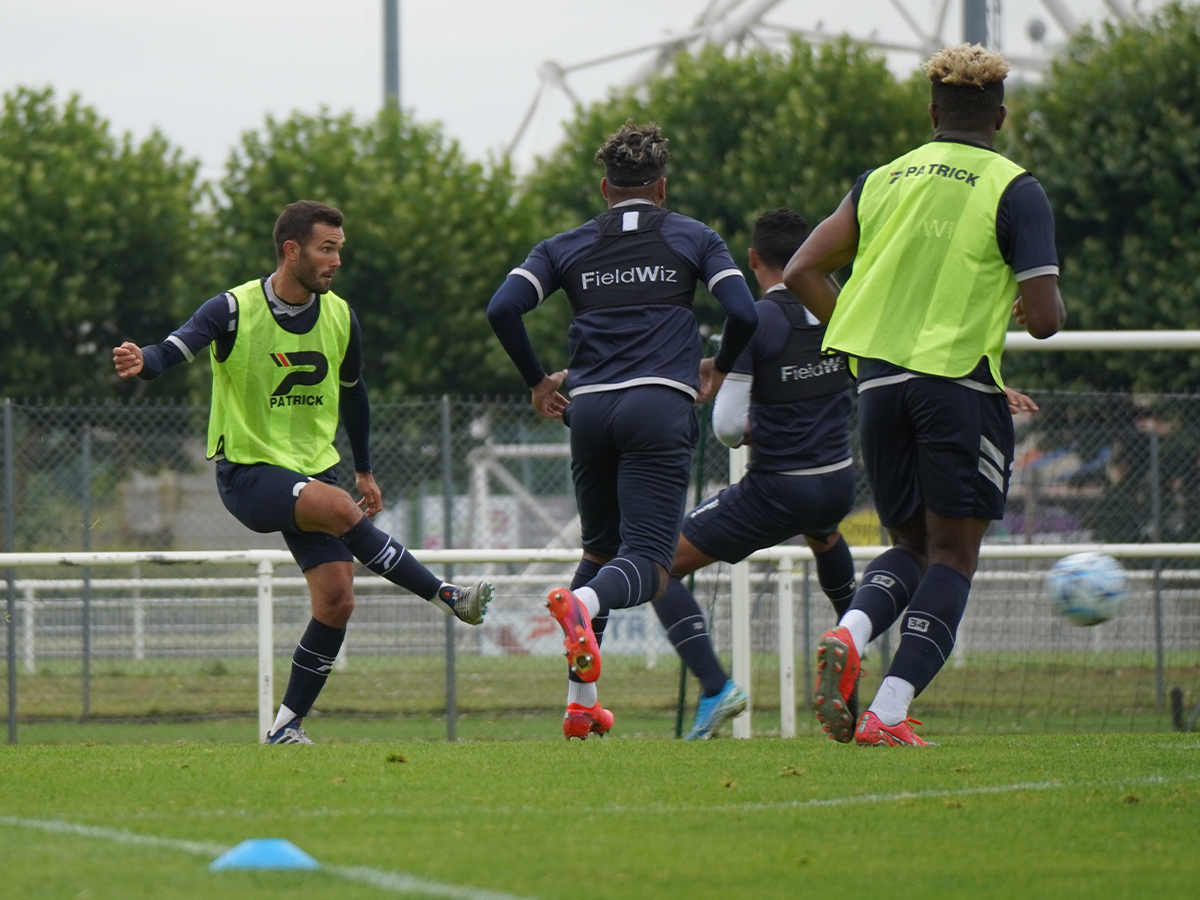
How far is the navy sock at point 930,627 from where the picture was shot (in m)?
5.30

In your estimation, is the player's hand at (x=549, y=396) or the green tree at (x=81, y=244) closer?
the player's hand at (x=549, y=396)

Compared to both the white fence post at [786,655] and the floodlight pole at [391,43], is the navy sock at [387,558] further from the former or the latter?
the floodlight pole at [391,43]

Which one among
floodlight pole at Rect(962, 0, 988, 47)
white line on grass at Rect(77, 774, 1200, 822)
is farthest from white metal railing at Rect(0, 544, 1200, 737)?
floodlight pole at Rect(962, 0, 988, 47)

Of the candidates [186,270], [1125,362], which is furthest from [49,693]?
[186,270]

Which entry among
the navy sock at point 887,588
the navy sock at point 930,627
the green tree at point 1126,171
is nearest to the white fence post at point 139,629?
the navy sock at point 887,588

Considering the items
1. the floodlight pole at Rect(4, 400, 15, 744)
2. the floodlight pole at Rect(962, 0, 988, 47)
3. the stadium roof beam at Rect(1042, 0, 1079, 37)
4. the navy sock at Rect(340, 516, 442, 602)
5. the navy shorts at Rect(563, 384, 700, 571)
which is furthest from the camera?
the stadium roof beam at Rect(1042, 0, 1079, 37)

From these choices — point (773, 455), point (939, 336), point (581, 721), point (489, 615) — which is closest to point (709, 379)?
point (773, 455)

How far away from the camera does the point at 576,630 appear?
17.6ft

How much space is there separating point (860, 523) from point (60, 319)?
15.2 meters

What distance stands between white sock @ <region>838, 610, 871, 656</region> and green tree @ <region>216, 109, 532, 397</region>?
18.8 metres

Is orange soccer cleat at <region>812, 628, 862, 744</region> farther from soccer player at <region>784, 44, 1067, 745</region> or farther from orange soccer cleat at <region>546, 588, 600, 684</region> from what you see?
orange soccer cleat at <region>546, 588, 600, 684</region>

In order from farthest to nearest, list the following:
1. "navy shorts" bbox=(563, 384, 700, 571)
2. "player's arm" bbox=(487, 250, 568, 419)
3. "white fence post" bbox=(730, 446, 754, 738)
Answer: "white fence post" bbox=(730, 446, 754, 738) → "player's arm" bbox=(487, 250, 568, 419) → "navy shorts" bbox=(563, 384, 700, 571)

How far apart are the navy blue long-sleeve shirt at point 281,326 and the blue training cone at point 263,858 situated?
307 centimetres

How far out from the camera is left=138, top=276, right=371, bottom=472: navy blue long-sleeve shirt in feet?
20.4
